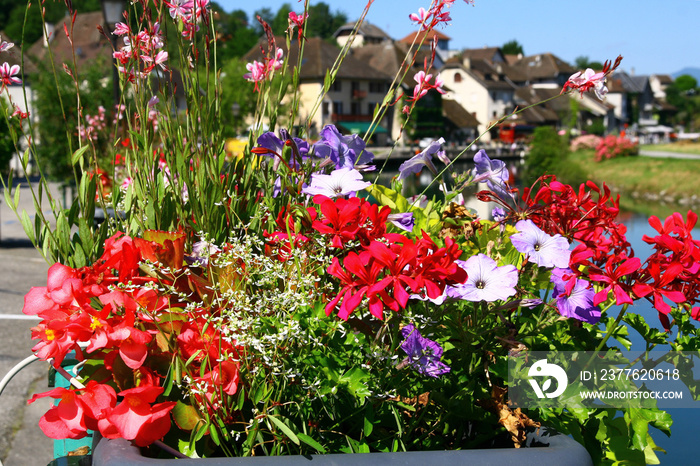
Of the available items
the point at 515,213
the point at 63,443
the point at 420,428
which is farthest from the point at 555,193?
the point at 63,443

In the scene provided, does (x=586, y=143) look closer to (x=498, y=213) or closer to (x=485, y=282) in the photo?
(x=498, y=213)

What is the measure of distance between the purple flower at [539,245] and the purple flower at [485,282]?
6cm

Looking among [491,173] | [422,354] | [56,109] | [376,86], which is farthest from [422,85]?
[376,86]

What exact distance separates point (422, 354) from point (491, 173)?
0.55m

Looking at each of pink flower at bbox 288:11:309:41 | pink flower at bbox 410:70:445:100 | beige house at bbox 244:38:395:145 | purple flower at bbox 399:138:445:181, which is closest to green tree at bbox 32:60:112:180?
pink flower at bbox 288:11:309:41

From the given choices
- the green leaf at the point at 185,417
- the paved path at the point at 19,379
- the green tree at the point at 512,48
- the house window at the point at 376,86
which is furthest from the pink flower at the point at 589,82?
the green tree at the point at 512,48

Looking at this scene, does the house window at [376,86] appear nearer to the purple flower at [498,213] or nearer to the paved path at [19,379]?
the paved path at [19,379]

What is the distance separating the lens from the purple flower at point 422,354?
1128mm

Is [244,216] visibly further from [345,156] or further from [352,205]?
[352,205]

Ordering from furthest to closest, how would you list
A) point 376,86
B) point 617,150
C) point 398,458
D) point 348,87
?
point 376,86 < point 348,87 < point 617,150 < point 398,458

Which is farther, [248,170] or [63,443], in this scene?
[63,443]

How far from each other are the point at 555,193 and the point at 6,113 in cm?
128

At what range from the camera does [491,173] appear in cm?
150

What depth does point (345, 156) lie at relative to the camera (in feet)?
4.77
